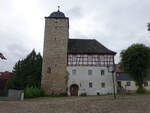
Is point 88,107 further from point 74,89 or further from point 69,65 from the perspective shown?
point 69,65

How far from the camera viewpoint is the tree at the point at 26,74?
31.2 metres

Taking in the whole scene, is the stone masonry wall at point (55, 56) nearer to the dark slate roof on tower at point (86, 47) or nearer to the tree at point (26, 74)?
the dark slate roof on tower at point (86, 47)

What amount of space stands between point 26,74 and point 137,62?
65.0 ft

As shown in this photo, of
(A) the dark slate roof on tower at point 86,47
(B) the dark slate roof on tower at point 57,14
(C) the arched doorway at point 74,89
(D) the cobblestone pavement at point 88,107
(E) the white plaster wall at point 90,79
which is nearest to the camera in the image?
(D) the cobblestone pavement at point 88,107

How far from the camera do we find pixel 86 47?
104 feet

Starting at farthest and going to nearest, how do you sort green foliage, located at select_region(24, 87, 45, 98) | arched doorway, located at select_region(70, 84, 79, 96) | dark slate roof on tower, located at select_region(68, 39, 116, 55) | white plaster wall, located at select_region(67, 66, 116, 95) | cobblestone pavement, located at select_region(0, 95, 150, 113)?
dark slate roof on tower, located at select_region(68, 39, 116, 55) < arched doorway, located at select_region(70, 84, 79, 96) < white plaster wall, located at select_region(67, 66, 116, 95) < green foliage, located at select_region(24, 87, 45, 98) < cobblestone pavement, located at select_region(0, 95, 150, 113)

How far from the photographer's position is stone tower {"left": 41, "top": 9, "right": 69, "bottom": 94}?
2866 centimetres

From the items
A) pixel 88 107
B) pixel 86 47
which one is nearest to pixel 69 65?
pixel 86 47

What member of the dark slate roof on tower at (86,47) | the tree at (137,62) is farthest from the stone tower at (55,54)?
the tree at (137,62)

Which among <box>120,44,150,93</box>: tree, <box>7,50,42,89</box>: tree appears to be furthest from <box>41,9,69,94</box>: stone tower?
<box>120,44,150,93</box>: tree

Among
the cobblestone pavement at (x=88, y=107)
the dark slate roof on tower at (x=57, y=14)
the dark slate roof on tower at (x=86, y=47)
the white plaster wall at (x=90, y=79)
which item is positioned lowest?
the cobblestone pavement at (x=88, y=107)

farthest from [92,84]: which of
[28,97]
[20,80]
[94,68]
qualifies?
[20,80]

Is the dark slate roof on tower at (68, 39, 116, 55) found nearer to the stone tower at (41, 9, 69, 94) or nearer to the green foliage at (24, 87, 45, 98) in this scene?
the stone tower at (41, 9, 69, 94)

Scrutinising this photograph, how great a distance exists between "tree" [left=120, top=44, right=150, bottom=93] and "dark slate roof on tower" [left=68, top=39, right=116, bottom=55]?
3.93m
